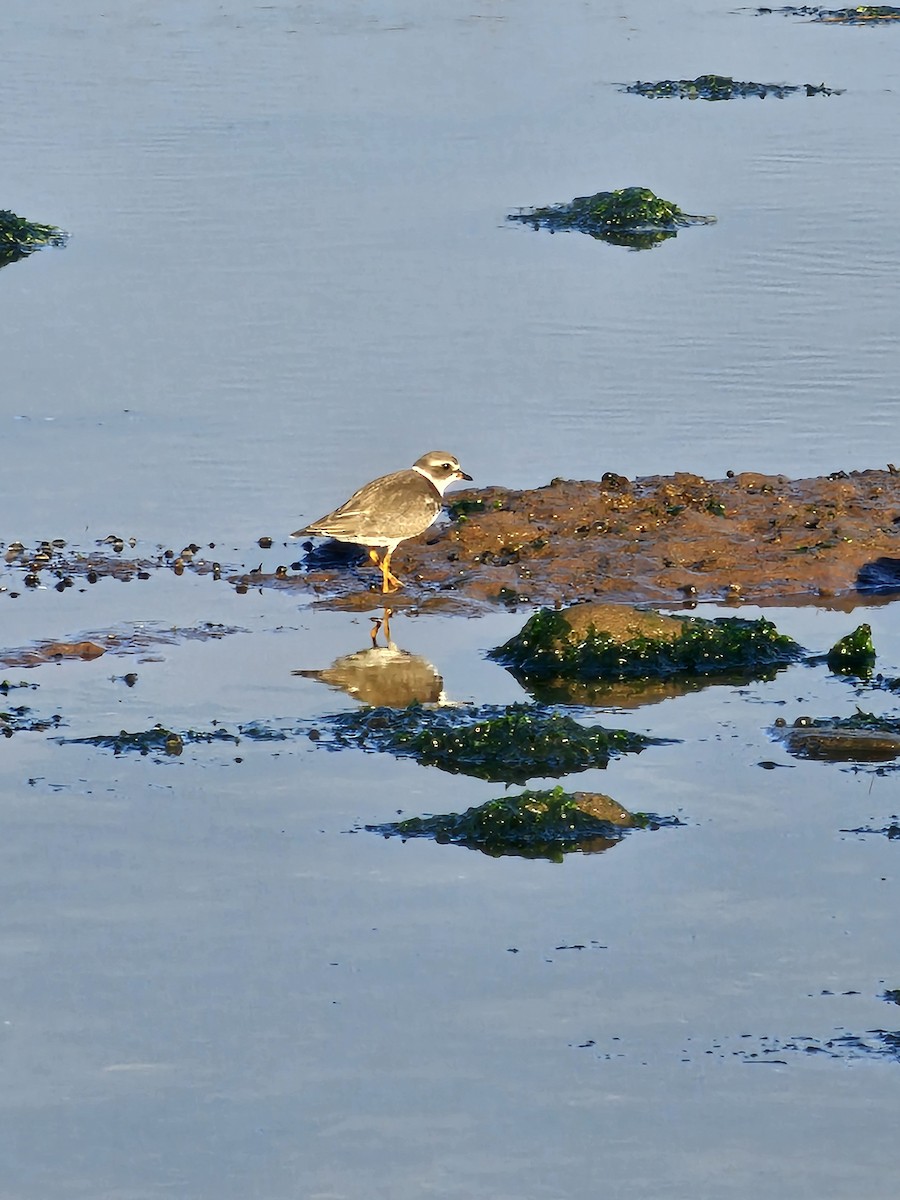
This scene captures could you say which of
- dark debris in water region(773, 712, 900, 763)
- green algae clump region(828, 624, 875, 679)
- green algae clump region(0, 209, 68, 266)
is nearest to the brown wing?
green algae clump region(828, 624, 875, 679)

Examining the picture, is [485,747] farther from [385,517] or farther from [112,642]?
[385,517]

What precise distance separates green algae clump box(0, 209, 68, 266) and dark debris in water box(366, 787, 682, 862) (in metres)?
15.2

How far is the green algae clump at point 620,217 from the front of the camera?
25672 mm

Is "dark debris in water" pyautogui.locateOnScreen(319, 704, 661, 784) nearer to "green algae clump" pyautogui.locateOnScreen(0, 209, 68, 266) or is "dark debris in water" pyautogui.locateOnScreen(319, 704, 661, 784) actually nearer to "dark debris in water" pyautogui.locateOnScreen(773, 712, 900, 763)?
"dark debris in water" pyautogui.locateOnScreen(773, 712, 900, 763)

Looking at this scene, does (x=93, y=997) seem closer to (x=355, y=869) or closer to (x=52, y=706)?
(x=355, y=869)

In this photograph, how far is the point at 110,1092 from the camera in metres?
8.28

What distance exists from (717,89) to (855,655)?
2285 centimetres

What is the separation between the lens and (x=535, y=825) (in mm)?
10609

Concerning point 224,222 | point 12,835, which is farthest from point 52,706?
point 224,222

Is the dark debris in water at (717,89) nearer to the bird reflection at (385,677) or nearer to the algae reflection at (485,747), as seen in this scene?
the algae reflection at (485,747)

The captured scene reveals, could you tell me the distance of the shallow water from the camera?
8.13 metres

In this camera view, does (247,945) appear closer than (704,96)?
Yes

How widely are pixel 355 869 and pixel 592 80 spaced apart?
26.9 meters

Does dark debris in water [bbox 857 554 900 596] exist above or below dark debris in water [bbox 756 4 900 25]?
below
